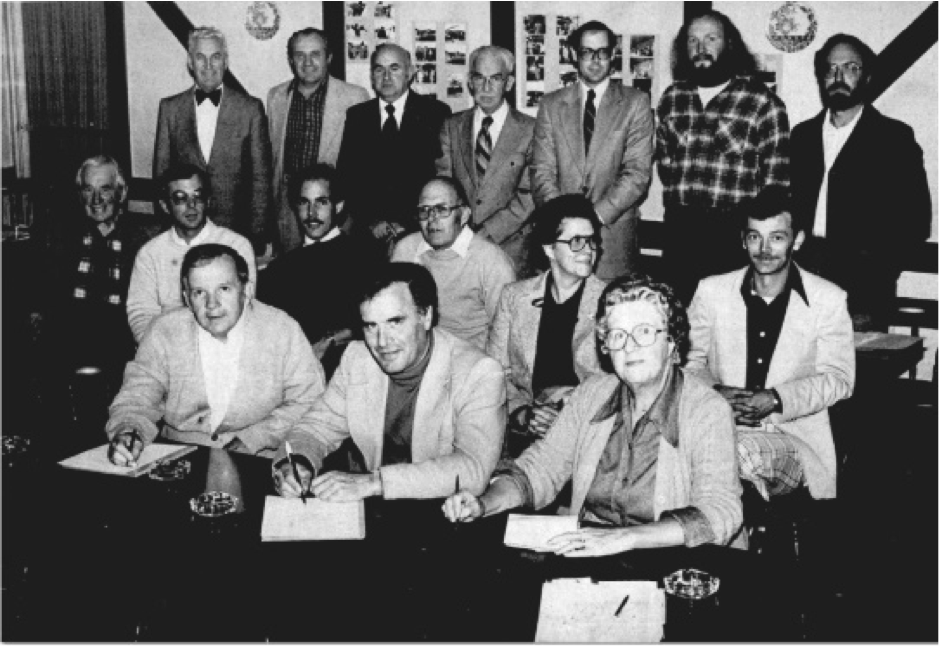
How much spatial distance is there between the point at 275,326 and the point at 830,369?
6.40 feet

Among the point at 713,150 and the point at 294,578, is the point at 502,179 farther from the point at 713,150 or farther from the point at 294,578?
the point at 294,578

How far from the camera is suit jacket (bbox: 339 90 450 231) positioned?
5996 mm

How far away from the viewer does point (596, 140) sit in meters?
5.51

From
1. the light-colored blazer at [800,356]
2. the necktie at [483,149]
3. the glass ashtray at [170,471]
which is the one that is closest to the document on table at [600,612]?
the glass ashtray at [170,471]

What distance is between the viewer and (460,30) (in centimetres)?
725

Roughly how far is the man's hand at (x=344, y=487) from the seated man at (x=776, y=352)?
4.48 ft

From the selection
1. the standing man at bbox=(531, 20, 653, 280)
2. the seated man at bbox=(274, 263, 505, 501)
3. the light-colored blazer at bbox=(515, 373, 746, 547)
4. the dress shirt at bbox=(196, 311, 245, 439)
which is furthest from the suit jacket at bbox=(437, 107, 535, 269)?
the light-colored blazer at bbox=(515, 373, 746, 547)

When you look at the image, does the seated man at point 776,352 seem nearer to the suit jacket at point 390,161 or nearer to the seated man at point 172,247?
the seated man at point 172,247

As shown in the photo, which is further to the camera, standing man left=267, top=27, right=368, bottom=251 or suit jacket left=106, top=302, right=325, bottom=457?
standing man left=267, top=27, right=368, bottom=251

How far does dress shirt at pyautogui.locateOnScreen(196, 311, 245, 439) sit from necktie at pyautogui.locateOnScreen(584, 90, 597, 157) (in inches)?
93.2

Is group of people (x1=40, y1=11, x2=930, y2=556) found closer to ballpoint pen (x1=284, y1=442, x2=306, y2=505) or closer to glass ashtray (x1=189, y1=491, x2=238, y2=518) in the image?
ballpoint pen (x1=284, y1=442, x2=306, y2=505)

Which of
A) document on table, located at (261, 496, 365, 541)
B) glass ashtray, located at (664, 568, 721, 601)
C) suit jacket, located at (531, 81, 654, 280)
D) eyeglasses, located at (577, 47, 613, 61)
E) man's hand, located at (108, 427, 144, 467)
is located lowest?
glass ashtray, located at (664, 568, 721, 601)

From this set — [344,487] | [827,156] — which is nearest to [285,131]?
[827,156]

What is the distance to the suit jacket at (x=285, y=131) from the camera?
625cm
